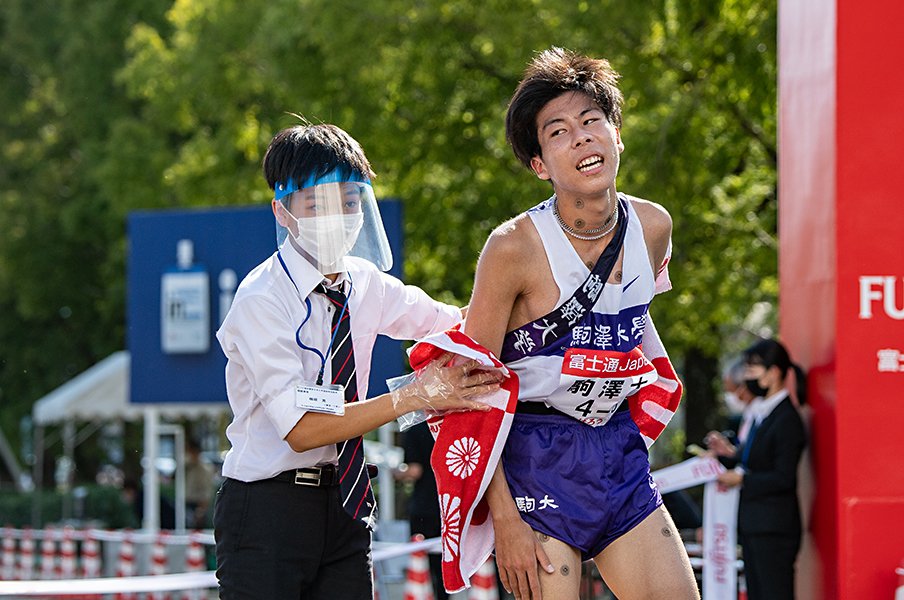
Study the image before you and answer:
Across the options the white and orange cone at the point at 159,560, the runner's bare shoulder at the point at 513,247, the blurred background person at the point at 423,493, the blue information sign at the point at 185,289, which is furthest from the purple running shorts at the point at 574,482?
the white and orange cone at the point at 159,560

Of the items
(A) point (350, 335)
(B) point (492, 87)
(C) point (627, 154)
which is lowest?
(A) point (350, 335)

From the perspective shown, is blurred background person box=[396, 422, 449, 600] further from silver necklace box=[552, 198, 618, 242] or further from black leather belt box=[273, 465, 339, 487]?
silver necklace box=[552, 198, 618, 242]

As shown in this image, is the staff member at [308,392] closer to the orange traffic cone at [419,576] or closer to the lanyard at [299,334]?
the lanyard at [299,334]

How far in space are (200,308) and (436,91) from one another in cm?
357

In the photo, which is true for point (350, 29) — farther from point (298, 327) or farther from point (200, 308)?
point (298, 327)

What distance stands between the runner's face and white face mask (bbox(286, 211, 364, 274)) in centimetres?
64

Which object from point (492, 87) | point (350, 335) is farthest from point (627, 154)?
point (350, 335)

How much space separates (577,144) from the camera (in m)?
4.37

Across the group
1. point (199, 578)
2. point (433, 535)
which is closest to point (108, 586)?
point (199, 578)

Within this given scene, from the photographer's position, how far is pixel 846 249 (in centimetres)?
707

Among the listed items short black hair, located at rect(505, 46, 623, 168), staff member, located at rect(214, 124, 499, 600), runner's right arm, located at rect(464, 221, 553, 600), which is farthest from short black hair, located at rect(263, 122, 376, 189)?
runner's right arm, located at rect(464, 221, 553, 600)

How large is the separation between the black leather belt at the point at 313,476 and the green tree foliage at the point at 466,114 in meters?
10.0

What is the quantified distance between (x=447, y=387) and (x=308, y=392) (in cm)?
39

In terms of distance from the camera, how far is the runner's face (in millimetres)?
4367
